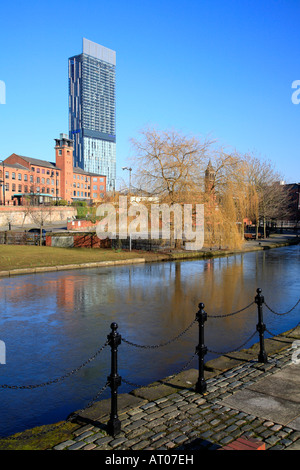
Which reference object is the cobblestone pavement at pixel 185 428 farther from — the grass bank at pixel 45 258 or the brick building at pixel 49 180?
the brick building at pixel 49 180

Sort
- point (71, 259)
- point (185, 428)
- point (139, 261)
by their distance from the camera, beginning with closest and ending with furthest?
point (185, 428)
point (71, 259)
point (139, 261)

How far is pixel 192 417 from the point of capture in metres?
5.01

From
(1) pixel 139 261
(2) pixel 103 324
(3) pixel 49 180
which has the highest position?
(3) pixel 49 180

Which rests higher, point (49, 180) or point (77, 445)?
point (49, 180)

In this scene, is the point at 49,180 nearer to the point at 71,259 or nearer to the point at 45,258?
the point at 45,258

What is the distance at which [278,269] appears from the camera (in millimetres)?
22484

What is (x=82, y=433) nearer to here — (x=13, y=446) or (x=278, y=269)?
(x=13, y=446)

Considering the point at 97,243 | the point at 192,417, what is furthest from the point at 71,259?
the point at 192,417

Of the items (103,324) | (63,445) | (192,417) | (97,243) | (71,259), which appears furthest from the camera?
(97,243)

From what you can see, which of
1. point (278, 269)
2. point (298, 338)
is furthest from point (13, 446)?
point (278, 269)

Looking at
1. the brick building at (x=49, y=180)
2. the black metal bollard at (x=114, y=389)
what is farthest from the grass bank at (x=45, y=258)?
the brick building at (x=49, y=180)

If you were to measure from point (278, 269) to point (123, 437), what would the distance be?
19539 millimetres

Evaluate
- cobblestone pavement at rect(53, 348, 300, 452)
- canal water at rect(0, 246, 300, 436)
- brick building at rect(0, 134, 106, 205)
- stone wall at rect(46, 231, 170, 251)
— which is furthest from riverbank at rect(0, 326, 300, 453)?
brick building at rect(0, 134, 106, 205)

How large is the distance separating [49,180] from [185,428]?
105 m
